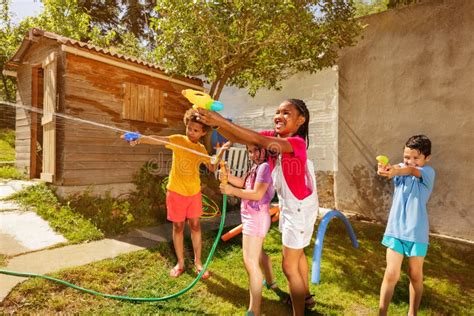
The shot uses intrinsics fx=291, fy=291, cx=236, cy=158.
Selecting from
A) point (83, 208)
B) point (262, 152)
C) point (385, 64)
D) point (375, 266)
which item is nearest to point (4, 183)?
point (83, 208)

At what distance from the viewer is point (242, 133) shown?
6.56 feet

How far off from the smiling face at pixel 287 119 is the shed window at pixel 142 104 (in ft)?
18.8

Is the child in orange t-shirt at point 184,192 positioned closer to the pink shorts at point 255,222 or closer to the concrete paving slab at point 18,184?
the pink shorts at point 255,222

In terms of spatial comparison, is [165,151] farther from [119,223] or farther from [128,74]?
[119,223]

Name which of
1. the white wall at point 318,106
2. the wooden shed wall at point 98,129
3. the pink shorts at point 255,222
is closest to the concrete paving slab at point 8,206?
the wooden shed wall at point 98,129

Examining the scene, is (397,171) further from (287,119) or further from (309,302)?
(309,302)

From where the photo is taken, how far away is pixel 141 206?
661 cm

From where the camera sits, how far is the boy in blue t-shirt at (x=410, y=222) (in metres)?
2.69

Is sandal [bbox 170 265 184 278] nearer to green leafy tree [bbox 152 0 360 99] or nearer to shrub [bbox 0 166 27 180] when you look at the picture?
green leafy tree [bbox 152 0 360 99]

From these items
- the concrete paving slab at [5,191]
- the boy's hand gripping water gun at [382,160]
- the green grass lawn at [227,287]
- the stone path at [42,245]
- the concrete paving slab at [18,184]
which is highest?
the boy's hand gripping water gun at [382,160]

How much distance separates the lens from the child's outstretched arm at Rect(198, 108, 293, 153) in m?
1.87

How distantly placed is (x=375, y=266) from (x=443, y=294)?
0.91m

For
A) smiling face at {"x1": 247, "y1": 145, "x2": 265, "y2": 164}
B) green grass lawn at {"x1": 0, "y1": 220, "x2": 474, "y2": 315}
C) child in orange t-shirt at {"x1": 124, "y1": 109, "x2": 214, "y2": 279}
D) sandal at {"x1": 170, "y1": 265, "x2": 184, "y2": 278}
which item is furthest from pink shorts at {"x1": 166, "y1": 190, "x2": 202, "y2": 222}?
smiling face at {"x1": 247, "y1": 145, "x2": 265, "y2": 164}

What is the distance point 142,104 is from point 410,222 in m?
6.74
